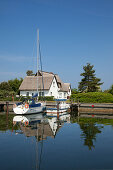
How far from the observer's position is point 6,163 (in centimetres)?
1223

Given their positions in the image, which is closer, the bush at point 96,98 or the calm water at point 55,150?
the calm water at point 55,150

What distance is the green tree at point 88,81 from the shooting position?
208 ft

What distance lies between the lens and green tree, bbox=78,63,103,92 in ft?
208

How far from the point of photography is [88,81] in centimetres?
6381

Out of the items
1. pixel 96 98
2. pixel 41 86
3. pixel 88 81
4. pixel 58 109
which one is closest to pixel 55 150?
pixel 58 109

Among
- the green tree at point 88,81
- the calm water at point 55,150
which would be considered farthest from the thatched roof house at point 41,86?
the calm water at point 55,150

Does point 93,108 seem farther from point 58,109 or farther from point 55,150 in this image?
point 55,150

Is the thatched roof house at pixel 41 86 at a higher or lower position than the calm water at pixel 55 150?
higher

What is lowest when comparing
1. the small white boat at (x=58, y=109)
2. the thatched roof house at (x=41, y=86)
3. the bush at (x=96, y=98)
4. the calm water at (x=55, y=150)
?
the calm water at (x=55, y=150)

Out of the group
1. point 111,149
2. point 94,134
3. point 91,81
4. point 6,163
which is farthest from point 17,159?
point 91,81

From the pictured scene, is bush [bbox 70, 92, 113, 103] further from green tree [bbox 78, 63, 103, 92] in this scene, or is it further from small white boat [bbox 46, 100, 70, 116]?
green tree [bbox 78, 63, 103, 92]

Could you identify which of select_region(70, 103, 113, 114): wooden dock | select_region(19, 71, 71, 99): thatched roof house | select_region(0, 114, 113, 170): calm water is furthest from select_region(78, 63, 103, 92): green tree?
select_region(0, 114, 113, 170): calm water

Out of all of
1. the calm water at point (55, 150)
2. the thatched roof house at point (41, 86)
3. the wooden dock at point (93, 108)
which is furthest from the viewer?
the thatched roof house at point (41, 86)

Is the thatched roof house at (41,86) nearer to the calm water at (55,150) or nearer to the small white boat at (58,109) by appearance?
the small white boat at (58,109)
